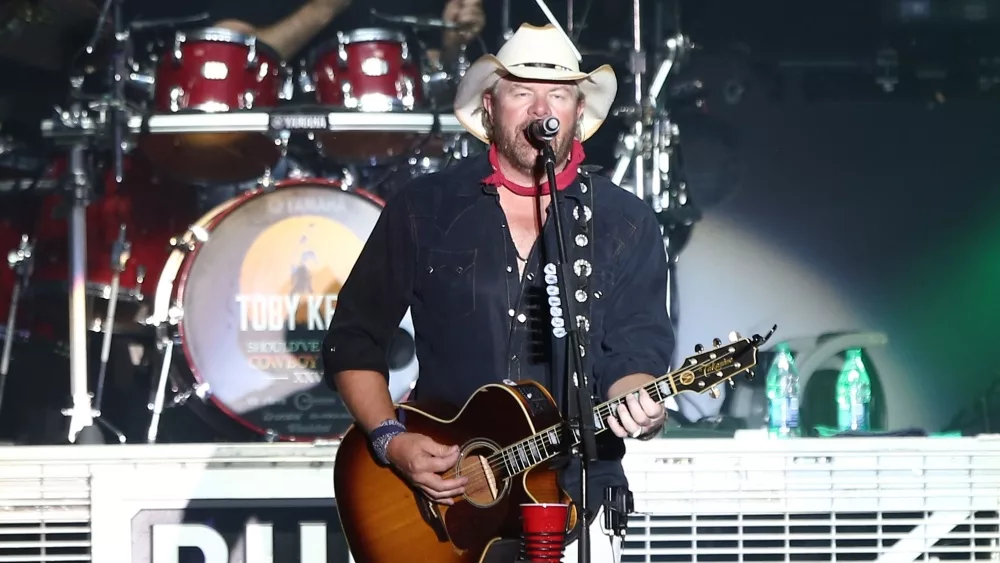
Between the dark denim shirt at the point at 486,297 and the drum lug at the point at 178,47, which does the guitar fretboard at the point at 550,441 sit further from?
the drum lug at the point at 178,47

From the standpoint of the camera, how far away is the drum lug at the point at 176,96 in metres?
6.15

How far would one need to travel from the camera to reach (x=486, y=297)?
126 inches

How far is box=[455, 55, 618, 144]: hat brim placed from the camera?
3146 millimetres

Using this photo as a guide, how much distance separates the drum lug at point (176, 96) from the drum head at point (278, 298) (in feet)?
1.88

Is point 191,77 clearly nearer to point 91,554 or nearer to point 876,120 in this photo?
point 91,554

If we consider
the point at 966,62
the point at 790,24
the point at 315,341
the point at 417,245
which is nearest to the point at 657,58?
the point at 790,24

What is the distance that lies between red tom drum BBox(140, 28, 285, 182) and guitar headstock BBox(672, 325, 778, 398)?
367cm

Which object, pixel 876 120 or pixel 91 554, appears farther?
pixel 876 120

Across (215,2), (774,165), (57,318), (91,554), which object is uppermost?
(215,2)

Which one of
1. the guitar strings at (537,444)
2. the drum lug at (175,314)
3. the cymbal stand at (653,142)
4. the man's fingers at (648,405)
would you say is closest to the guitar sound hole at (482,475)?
the guitar strings at (537,444)

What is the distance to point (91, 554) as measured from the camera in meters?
4.84

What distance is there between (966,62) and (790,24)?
87 cm

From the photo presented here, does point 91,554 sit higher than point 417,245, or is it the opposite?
point 417,245

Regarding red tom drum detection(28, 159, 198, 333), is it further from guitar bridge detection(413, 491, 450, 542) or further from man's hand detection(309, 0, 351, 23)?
guitar bridge detection(413, 491, 450, 542)
